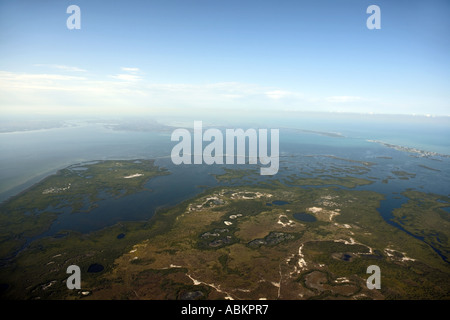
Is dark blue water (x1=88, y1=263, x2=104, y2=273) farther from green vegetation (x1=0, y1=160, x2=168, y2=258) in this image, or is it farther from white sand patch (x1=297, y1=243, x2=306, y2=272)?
white sand patch (x1=297, y1=243, x2=306, y2=272)

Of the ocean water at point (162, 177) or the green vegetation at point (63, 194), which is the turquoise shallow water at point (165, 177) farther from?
the green vegetation at point (63, 194)

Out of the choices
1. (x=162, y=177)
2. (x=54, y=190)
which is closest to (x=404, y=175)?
(x=162, y=177)

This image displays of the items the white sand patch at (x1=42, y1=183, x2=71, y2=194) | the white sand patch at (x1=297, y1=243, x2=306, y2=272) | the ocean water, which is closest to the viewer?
the white sand patch at (x1=297, y1=243, x2=306, y2=272)

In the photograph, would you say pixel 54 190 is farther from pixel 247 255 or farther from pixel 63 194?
pixel 247 255

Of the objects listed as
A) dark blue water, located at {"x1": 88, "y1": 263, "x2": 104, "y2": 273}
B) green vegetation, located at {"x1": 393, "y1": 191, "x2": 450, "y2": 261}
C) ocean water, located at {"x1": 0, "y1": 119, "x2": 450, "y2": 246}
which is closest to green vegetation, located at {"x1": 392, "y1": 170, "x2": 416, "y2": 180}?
ocean water, located at {"x1": 0, "y1": 119, "x2": 450, "y2": 246}

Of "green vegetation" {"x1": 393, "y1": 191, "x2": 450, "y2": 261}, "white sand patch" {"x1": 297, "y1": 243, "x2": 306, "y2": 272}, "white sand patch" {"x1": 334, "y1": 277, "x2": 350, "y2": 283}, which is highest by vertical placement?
"green vegetation" {"x1": 393, "y1": 191, "x2": 450, "y2": 261}

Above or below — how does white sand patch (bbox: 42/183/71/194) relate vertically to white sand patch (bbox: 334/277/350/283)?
above

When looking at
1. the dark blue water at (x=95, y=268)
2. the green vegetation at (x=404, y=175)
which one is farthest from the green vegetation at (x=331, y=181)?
the dark blue water at (x=95, y=268)

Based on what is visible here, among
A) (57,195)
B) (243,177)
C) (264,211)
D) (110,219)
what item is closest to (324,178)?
(243,177)

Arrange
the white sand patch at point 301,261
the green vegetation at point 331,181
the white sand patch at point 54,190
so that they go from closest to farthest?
the white sand patch at point 301,261 → the white sand patch at point 54,190 → the green vegetation at point 331,181

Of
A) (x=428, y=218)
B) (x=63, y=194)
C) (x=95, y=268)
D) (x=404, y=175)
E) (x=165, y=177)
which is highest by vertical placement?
(x=165, y=177)
